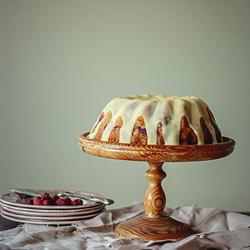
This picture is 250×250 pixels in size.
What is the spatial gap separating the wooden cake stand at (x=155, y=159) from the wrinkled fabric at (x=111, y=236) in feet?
0.13

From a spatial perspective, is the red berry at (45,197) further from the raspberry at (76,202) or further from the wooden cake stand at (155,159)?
the wooden cake stand at (155,159)

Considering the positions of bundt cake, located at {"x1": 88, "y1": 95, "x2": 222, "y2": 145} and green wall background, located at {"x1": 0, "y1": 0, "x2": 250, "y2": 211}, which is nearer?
bundt cake, located at {"x1": 88, "y1": 95, "x2": 222, "y2": 145}

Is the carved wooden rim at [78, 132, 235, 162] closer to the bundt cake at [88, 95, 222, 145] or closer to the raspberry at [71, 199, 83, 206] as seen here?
the bundt cake at [88, 95, 222, 145]

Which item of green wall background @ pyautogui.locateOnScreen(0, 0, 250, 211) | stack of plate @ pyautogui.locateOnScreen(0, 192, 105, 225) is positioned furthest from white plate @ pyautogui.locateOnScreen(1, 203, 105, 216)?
green wall background @ pyautogui.locateOnScreen(0, 0, 250, 211)

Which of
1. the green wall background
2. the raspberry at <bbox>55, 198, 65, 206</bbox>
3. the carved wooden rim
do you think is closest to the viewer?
the carved wooden rim

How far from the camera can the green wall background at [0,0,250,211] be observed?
2506mm

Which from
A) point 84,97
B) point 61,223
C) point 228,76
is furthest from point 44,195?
point 228,76

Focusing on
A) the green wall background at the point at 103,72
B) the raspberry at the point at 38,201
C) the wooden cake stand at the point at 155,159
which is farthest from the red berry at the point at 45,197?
the green wall background at the point at 103,72

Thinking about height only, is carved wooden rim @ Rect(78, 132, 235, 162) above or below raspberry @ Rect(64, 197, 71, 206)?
above

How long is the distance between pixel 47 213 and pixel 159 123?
394mm

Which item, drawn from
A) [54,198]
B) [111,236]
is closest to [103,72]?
[54,198]

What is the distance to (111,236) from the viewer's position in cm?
123

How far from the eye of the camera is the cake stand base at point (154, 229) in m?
1.18

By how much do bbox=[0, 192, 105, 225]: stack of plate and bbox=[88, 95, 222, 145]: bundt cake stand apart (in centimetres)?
23
